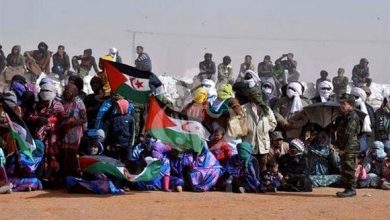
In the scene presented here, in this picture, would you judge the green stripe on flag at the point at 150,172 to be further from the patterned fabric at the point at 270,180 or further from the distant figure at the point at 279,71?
the distant figure at the point at 279,71

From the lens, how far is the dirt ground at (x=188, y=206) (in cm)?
949

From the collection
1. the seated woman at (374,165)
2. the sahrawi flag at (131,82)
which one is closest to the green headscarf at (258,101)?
the sahrawi flag at (131,82)

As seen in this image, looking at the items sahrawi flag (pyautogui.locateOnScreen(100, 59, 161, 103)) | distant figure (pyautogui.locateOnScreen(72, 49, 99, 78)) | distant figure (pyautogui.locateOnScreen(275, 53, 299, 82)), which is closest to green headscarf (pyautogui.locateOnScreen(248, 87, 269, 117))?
sahrawi flag (pyautogui.locateOnScreen(100, 59, 161, 103))

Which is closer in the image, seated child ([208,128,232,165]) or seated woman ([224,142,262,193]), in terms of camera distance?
seated woman ([224,142,262,193])

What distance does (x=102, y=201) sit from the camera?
10234 millimetres

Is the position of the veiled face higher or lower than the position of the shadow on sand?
higher

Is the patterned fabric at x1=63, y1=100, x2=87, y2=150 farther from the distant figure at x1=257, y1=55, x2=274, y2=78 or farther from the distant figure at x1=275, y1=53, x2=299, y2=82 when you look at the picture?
the distant figure at x1=275, y1=53, x2=299, y2=82

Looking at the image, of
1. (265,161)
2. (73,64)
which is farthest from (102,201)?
(73,64)

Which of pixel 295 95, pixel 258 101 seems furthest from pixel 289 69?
pixel 258 101

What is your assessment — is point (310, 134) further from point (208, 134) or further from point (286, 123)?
point (208, 134)

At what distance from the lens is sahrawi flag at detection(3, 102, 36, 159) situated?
34.9 feet

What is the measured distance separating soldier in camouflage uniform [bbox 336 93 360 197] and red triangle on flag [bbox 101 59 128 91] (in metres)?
2.96

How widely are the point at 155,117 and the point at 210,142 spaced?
1.07 meters

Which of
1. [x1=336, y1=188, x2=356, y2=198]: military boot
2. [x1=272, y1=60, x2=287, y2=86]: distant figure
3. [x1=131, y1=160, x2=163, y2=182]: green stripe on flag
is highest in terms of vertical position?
[x1=272, y1=60, x2=287, y2=86]: distant figure
